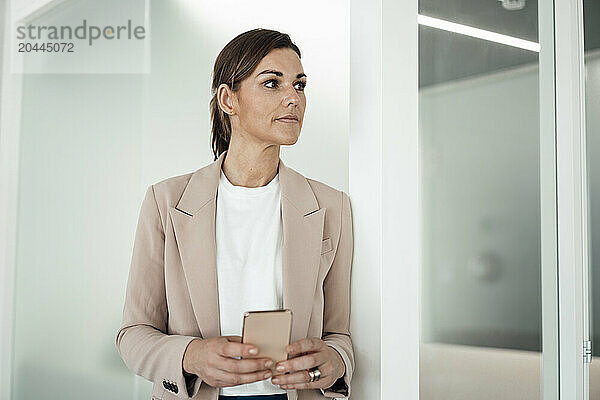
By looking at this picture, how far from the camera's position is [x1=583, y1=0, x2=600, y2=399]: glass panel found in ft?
7.69

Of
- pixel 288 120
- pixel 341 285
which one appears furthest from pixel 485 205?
pixel 288 120

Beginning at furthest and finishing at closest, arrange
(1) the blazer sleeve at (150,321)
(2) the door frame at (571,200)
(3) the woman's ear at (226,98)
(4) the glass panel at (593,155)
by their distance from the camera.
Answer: (4) the glass panel at (593,155)
(2) the door frame at (571,200)
(3) the woman's ear at (226,98)
(1) the blazer sleeve at (150,321)

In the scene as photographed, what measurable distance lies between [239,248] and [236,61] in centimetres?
40

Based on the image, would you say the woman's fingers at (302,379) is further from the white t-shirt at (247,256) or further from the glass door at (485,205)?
the glass door at (485,205)

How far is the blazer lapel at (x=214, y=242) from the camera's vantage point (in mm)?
1547

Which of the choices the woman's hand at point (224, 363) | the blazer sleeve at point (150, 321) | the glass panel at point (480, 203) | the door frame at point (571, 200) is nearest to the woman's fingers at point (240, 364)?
the woman's hand at point (224, 363)

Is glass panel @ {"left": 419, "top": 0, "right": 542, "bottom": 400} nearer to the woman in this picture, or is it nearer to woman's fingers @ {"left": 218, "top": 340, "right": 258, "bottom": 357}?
the woman

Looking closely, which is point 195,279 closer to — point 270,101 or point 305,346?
point 305,346

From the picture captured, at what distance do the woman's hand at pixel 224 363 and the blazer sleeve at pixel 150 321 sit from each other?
0.12ft

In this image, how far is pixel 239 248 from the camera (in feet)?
5.23

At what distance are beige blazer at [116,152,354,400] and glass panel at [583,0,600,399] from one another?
104 centimetres

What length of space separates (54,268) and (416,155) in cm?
83

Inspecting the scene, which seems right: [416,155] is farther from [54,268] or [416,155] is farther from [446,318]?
[54,268]

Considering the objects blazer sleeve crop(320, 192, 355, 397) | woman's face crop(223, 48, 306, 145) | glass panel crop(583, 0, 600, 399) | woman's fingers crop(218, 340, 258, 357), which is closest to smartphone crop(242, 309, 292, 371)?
woman's fingers crop(218, 340, 258, 357)
